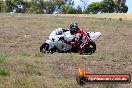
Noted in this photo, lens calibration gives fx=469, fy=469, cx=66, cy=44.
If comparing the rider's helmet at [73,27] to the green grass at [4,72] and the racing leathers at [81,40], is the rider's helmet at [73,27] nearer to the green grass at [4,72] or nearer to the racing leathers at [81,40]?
the racing leathers at [81,40]

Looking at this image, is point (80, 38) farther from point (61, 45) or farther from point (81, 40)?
point (61, 45)

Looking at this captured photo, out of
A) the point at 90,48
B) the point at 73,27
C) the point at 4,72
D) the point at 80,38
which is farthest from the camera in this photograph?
the point at 90,48

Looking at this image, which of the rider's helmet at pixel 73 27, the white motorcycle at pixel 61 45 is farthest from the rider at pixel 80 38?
the white motorcycle at pixel 61 45

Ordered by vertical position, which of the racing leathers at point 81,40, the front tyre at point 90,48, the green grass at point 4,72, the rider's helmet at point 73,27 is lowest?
the front tyre at point 90,48

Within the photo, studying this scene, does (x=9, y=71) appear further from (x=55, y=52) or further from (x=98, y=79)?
(x=55, y=52)

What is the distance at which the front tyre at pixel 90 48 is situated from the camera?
20.2 metres

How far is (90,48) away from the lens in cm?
2027

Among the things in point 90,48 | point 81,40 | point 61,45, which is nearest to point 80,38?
point 81,40

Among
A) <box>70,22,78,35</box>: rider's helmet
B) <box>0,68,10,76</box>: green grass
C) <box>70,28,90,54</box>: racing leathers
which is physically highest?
<box>70,22,78,35</box>: rider's helmet

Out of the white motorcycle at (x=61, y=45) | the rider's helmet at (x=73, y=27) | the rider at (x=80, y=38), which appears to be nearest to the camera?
the rider's helmet at (x=73, y=27)

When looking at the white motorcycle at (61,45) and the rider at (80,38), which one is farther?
the white motorcycle at (61,45)

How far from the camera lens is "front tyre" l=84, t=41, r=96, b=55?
66.2 feet

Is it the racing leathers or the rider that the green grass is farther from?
the racing leathers

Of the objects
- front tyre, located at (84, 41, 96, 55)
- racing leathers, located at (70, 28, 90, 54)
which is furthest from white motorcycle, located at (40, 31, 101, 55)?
racing leathers, located at (70, 28, 90, 54)
